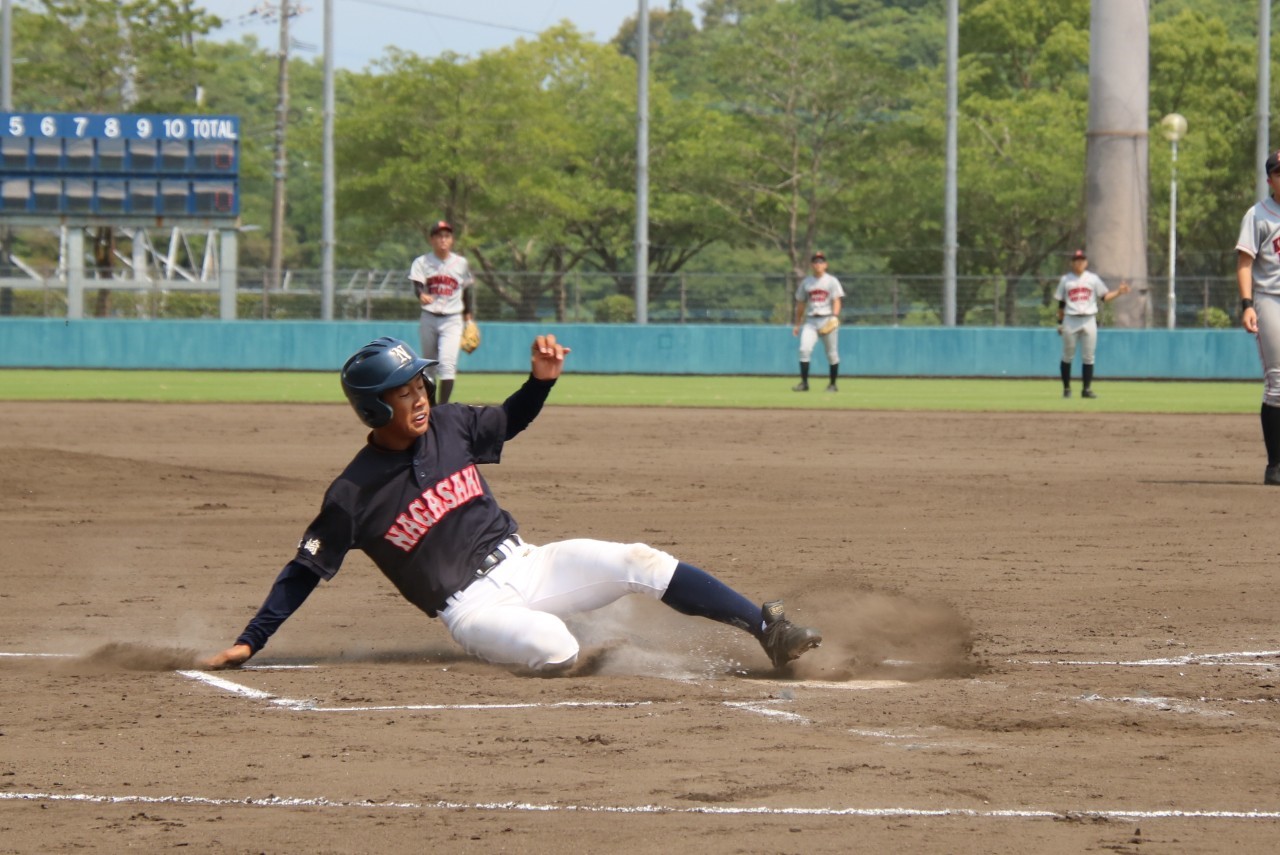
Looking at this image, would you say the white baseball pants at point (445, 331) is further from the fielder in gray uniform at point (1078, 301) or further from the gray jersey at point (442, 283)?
the fielder in gray uniform at point (1078, 301)

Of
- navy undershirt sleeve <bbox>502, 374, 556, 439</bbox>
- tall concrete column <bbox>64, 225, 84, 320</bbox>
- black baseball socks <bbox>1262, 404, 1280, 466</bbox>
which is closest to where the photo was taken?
navy undershirt sleeve <bbox>502, 374, 556, 439</bbox>

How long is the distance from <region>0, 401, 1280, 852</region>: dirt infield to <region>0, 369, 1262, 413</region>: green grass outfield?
9.59 metres

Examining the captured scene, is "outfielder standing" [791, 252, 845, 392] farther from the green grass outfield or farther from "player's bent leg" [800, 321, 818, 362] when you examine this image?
the green grass outfield

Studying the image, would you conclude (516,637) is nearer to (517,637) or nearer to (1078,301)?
(517,637)

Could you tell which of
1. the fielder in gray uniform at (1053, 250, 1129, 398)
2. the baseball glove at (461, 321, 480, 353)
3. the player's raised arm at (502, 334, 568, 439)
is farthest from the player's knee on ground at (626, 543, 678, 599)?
the fielder in gray uniform at (1053, 250, 1129, 398)

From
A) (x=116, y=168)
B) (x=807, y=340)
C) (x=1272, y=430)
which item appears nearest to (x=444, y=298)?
(x=807, y=340)

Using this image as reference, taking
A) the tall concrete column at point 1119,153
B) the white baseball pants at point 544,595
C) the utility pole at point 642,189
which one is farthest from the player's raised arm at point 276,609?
the utility pole at point 642,189

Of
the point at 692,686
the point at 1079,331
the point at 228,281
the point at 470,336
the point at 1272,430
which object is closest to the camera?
the point at 692,686

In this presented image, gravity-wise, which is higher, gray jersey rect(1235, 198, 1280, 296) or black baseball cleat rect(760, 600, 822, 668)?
gray jersey rect(1235, 198, 1280, 296)

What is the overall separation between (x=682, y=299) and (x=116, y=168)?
11.9 meters

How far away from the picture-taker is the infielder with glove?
592cm

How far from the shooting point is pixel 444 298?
18.0 metres

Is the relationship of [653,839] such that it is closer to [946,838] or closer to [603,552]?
[946,838]

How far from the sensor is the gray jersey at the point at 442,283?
1795 centimetres
